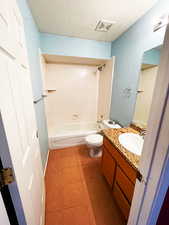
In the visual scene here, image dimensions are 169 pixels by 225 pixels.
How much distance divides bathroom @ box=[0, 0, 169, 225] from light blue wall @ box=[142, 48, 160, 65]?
0.04 feet

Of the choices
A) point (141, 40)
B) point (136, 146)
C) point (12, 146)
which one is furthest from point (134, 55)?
point (12, 146)

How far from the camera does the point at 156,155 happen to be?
0.49 metres

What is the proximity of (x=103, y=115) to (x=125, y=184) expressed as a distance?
172 cm

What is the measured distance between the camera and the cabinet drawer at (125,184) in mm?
936

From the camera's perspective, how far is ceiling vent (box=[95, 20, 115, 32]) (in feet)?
4.86

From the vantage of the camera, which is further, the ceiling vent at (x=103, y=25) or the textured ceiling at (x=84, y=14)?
the ceiling vent at (x=103, y=25)

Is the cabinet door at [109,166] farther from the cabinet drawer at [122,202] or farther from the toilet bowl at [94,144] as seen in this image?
the toilet bowl at [94,144]

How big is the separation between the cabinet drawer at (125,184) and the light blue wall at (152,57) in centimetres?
137

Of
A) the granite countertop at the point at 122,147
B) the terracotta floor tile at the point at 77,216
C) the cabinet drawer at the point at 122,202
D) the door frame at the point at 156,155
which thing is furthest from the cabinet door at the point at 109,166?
the door frame at the point at 156,155

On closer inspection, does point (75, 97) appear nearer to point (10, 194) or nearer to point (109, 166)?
point (109, 166)

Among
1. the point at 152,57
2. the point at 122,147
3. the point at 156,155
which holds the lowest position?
the point at 122,147

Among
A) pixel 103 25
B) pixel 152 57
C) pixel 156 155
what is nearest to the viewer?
pixel 156 155

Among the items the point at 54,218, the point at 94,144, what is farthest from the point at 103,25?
the point at 54,218

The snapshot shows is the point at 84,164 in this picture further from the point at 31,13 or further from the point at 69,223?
the point at 31,13
